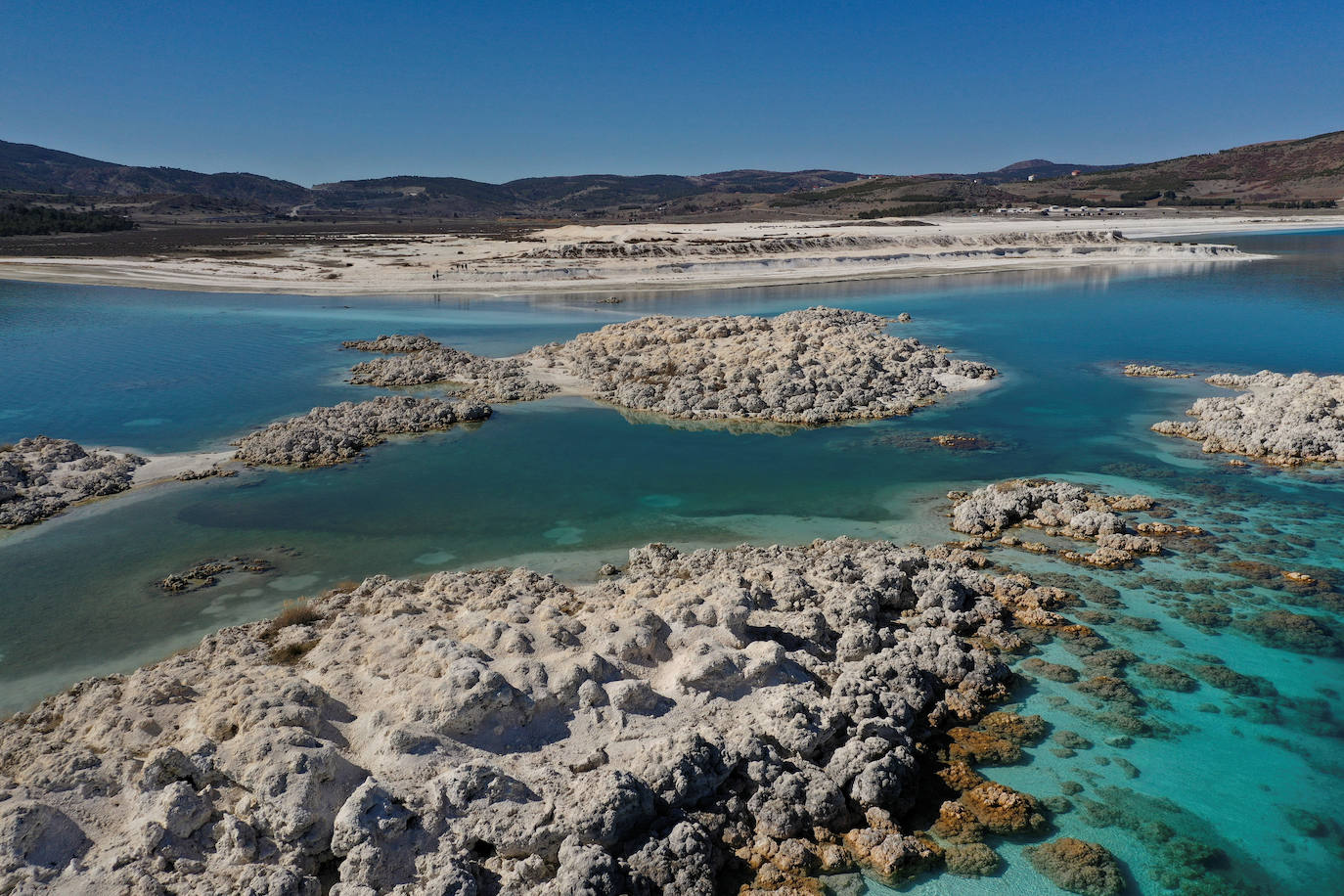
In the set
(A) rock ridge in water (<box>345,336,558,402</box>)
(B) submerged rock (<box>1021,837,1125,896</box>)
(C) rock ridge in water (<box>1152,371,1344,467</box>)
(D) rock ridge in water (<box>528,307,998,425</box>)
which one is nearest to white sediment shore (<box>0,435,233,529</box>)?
(A) rock ridge in water (<box>345,336,558,402</box>)

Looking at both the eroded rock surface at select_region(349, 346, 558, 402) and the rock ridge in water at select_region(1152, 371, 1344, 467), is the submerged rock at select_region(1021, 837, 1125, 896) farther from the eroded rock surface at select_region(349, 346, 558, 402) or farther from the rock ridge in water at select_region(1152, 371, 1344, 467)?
the eroded rock surface at select_region(349, 346, 558, 402)

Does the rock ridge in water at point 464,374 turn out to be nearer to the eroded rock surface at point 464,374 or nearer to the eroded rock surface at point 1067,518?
the eroded rock surface at point 464,374

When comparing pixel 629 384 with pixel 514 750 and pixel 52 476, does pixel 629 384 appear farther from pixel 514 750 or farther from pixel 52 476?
pixel 514 750

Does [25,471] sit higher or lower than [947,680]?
higher

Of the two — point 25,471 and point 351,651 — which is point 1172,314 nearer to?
point 351,651

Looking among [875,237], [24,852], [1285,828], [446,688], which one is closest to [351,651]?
[446,688]

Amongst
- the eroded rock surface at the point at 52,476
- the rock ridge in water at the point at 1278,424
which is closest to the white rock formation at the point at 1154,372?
the rock ridge in water at the point at 1278,424
